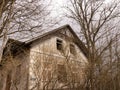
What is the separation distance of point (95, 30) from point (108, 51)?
3496mm

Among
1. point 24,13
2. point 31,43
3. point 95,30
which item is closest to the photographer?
point 24,13

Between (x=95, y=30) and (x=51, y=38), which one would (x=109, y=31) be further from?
(x=51, y=38)

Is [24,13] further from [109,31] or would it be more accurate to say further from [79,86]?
[109,31]

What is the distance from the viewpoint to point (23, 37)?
423 inches

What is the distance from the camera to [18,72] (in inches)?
495

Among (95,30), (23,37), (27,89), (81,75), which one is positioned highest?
(95,30)

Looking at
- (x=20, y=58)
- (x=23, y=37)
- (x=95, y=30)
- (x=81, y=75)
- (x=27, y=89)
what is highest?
(x=95, y=30)

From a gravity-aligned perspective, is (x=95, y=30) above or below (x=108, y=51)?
above

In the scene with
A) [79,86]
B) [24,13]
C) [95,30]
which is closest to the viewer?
[79,86]

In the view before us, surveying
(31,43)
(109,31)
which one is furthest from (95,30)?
(31,43)

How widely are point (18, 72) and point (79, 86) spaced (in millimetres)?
4951

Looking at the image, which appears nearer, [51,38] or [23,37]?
[23,37]

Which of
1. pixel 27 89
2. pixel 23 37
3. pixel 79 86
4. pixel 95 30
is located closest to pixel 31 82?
pixel 27 89

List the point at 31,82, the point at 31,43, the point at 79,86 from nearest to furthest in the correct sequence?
1. the point at 79,86
2. the point at 31,82
3. the point at 31,43
